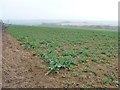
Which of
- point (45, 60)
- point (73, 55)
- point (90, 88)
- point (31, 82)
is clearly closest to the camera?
point (90, 88)

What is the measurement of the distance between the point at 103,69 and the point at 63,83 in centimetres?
159

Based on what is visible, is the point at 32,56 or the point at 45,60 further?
the point at 32,56

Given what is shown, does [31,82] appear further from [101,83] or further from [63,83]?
[101,83]

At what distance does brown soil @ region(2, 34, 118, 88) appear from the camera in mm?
6008

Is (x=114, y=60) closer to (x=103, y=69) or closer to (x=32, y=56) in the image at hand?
(x=103, y=69)

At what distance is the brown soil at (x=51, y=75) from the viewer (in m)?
6.01

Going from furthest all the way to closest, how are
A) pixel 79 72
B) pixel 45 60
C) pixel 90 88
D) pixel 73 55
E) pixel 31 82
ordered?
1. pixel 73 55
2. pixel 45 60
3. pixel 79 72
4. pixel 31 82
5. pixel 90 88

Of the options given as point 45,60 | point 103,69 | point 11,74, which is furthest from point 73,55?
point 11,74

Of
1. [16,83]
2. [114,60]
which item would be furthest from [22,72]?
[114,60]

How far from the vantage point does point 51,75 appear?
651 cm

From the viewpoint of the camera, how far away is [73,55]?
873cm

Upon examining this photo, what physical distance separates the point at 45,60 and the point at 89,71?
1.83 m

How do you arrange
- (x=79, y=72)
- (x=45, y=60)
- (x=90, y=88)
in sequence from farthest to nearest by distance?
(x=45, y=60), (x=79, y=72), (x=90, y=88)

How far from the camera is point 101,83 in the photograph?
6.05 m
